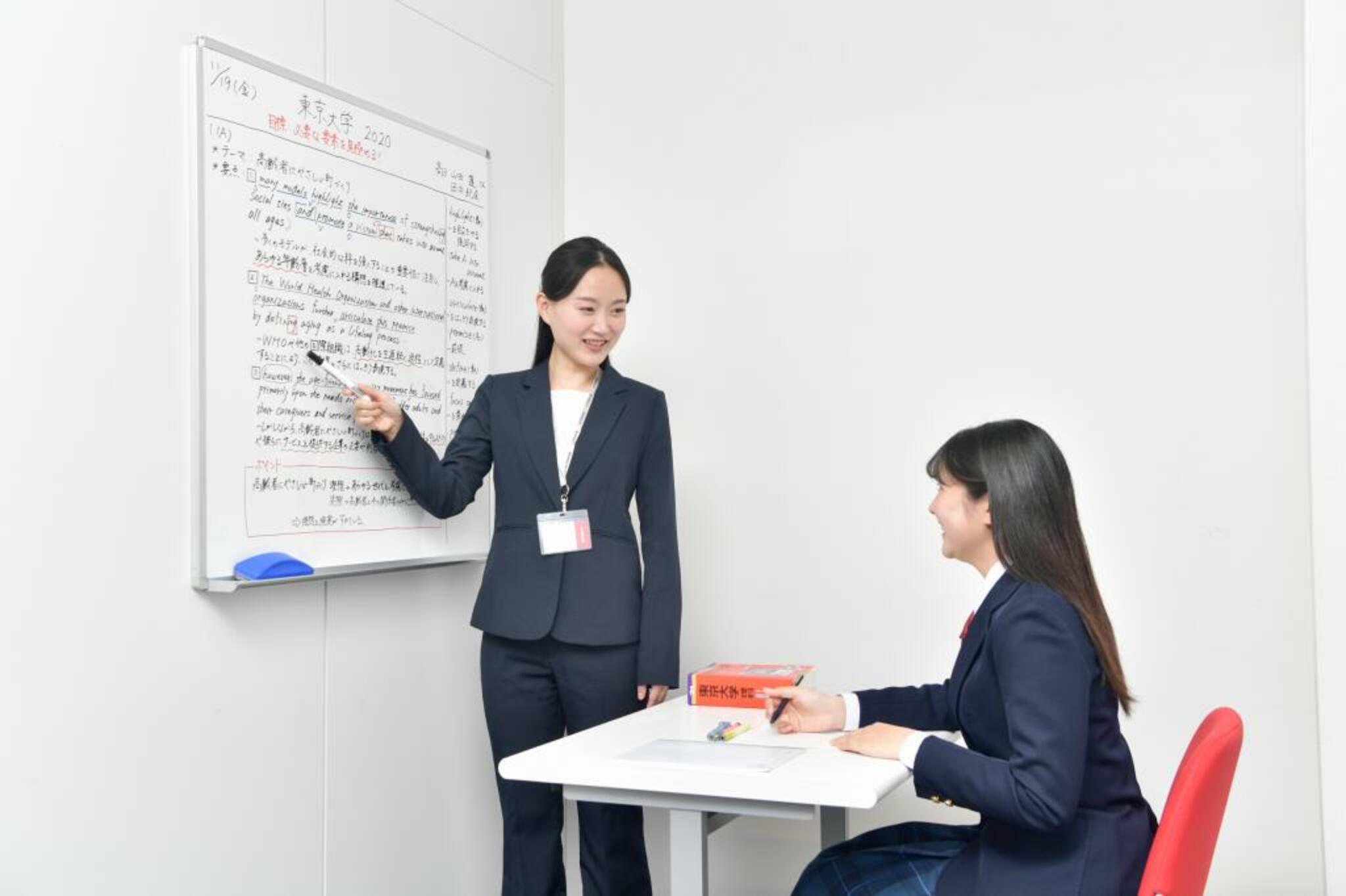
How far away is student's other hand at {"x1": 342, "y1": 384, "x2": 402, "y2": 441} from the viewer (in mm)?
2518

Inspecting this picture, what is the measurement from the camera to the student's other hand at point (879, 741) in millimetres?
1841

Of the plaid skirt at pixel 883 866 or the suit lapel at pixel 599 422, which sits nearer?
the plaid skirt at pixel 883 866

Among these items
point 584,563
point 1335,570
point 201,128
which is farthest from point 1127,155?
point 201,128

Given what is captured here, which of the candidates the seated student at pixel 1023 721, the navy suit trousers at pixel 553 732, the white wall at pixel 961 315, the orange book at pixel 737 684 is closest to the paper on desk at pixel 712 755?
the seated student at pixel 1023 721

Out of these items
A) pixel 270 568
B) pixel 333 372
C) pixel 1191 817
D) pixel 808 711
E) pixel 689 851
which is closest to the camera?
pixel 1191 817

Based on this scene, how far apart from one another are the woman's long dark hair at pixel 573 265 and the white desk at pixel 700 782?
102 cm

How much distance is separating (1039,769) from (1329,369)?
1.60 metres

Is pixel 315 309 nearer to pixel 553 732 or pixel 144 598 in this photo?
pixel 144 598

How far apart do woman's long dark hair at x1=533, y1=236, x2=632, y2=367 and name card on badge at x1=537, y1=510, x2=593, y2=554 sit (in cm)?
48

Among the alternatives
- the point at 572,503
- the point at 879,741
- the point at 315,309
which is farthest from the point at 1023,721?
the point at 315,309

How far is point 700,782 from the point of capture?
1745 mm

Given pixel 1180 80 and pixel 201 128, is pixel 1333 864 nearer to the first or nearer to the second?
pixel 1180 80

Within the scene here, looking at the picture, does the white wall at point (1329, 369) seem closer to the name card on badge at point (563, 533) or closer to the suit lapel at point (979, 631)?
the suit lapel at point (979, 631)

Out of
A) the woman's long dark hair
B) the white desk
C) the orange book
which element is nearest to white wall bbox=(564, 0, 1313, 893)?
the woman's long dark hair
